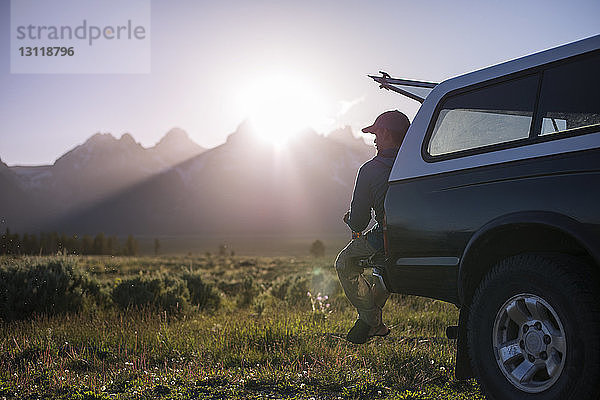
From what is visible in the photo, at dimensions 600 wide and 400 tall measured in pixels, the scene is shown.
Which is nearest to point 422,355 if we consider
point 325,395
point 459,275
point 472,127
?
point 325,395

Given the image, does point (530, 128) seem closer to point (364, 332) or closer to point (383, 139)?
point (383, 139)

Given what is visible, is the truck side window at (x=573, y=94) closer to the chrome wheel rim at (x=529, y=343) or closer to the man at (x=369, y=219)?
the chrome wheel rim at (x=529, y=343)

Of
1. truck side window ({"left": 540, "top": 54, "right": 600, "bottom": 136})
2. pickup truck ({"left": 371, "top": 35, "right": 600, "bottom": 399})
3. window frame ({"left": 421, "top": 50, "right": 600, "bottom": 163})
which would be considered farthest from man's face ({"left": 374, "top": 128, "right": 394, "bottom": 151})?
truck side window ({"left": 540, "top": 54, "right": 600, "bottom": 136})

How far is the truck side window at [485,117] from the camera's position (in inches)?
151

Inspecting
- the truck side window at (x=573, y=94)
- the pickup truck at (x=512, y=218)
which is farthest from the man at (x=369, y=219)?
the truck side window at (x=573, y=94)

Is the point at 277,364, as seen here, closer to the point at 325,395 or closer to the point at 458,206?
the point at 325,395

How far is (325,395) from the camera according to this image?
4.70 m

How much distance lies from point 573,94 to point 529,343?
5.60 feet

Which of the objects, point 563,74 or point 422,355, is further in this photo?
point 422,355

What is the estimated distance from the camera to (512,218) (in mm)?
3480

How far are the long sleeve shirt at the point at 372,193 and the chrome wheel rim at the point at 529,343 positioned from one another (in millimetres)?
1823

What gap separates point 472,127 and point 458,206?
0.74 metres

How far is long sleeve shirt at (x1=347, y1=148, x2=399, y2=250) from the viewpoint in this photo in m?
5.26

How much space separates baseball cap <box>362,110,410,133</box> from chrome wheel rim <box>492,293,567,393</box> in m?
2.42
